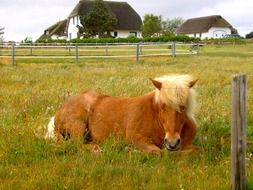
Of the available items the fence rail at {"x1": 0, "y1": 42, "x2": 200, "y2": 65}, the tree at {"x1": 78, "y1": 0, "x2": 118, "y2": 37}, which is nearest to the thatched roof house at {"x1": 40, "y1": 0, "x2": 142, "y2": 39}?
the tree at {"x1": 78, "y1": 0, "x2": 118, "y2": 37}

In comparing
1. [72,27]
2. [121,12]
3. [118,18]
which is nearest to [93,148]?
[118,18]

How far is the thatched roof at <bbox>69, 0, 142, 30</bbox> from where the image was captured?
300 ft

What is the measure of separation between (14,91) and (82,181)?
26.0ft

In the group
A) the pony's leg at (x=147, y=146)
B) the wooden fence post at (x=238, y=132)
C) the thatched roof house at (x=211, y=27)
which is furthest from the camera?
the thatched roof house at (x=211, y=27)

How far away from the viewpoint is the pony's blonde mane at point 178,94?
611 cm

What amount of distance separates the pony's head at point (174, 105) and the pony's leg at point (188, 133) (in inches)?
5.5

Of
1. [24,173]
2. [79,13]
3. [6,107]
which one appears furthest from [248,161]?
[79,13]

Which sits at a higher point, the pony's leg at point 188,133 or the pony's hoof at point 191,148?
the pony's leg at point 188,133

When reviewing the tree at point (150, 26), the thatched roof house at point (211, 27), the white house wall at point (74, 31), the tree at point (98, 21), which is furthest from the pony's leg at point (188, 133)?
the thatched roof house at point (211, 27)

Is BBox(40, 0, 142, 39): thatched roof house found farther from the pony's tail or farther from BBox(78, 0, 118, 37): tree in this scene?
the pony's tail

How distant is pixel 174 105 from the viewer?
6.11 m

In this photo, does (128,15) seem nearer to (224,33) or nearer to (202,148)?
(224,33)

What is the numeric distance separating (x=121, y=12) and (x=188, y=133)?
89.4 metres

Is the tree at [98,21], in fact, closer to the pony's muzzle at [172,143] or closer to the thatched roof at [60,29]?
the thatched roof at [60,29]
